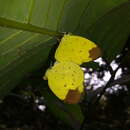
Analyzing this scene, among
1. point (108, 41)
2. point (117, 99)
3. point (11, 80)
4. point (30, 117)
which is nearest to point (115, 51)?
point (108, 41)

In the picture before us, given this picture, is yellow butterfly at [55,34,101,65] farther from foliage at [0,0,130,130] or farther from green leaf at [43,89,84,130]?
green leaf at [43,89,84,130]

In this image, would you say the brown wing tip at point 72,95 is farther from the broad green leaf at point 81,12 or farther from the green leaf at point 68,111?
the green leaf at point 68,111

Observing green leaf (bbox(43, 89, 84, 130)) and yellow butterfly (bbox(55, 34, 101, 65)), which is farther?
green leaf (bbox(43, 89, 84, 130))

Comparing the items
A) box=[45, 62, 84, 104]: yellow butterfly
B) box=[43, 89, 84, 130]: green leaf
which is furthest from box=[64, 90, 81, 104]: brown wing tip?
box=[43, 89, 84, 130]: green leaf

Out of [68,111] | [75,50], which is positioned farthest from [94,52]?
[68,111]

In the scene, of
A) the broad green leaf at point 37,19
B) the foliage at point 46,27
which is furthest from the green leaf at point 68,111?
the broad green leaf at point 37,19

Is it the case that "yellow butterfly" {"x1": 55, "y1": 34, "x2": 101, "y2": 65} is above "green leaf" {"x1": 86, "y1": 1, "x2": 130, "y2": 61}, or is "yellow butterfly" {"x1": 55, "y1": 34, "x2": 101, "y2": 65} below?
below

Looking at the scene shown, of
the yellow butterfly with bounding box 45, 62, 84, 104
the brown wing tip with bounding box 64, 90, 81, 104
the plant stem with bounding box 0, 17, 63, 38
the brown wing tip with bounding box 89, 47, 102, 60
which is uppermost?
the plant stem with bounding box 0, 17, 63, 38
